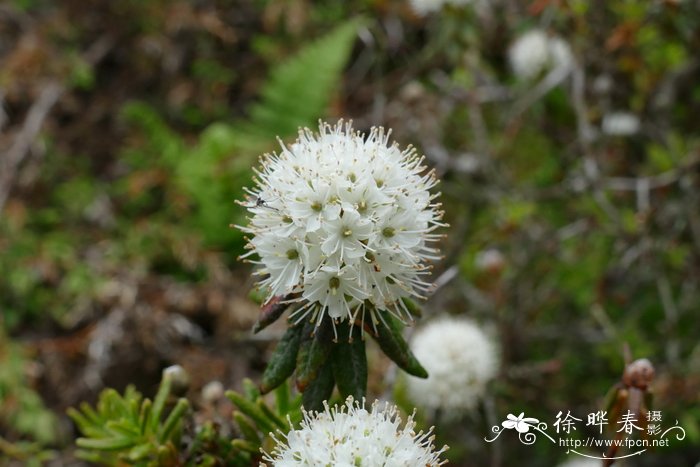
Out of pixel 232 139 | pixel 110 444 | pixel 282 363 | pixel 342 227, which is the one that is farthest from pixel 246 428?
pixel 232 139

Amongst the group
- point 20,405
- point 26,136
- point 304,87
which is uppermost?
point 304,87

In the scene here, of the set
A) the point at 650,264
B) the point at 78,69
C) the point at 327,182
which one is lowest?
the point at 327,182

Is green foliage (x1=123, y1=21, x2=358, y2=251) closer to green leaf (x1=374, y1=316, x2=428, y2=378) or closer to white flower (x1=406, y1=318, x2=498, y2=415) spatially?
white flower (x1=406, y1=318, x2=498, y2=415)

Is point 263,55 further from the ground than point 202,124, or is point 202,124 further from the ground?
point 263,55

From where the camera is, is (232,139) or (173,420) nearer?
(173,420)

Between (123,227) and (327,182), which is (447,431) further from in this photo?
(123,227)

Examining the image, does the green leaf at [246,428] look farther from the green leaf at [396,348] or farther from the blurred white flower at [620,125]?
the blurred white flower at [620,125]

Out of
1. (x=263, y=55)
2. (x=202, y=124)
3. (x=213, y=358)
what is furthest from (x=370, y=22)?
(x=213, y=358)

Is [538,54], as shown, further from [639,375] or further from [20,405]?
[20,405]
